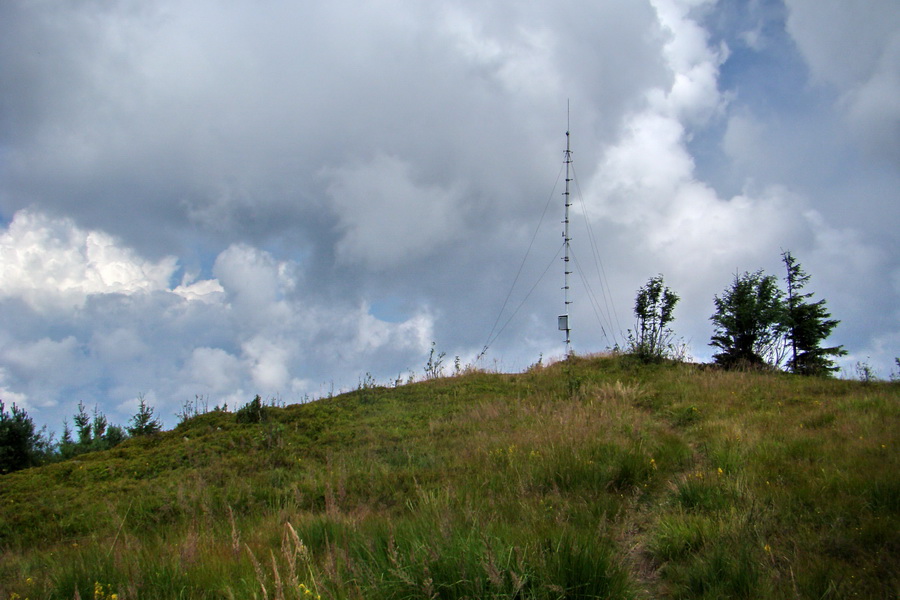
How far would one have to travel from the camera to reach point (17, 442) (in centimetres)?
1213

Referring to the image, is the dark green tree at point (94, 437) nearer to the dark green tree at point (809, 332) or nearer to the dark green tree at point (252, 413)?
the dark green tree at point (252, 413)

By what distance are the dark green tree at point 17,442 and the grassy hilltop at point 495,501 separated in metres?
2.51

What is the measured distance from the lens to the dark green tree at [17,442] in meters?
11.8

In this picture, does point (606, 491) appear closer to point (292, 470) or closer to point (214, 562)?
point (214, 562)

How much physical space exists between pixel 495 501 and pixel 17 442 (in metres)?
12.2

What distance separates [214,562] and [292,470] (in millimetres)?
5093

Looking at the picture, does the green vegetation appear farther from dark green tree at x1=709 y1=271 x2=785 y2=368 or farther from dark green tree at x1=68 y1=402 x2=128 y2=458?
dark green tree at x1=68 y1=402 x2=128 y2=458

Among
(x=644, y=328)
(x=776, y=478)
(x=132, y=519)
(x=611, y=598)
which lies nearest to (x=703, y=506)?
(x=776, y=478)

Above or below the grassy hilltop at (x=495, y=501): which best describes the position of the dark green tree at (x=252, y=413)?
above

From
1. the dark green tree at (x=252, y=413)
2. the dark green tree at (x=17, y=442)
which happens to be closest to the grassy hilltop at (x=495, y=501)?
the dark green tree at (x=252, y=413)

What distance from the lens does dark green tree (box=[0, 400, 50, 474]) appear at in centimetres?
1183

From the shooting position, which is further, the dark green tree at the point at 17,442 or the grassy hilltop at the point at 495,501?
the dark green tree at the point at 17,442

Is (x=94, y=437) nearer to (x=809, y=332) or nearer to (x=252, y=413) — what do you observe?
(x=252, y=413)

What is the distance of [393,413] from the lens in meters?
12.8
